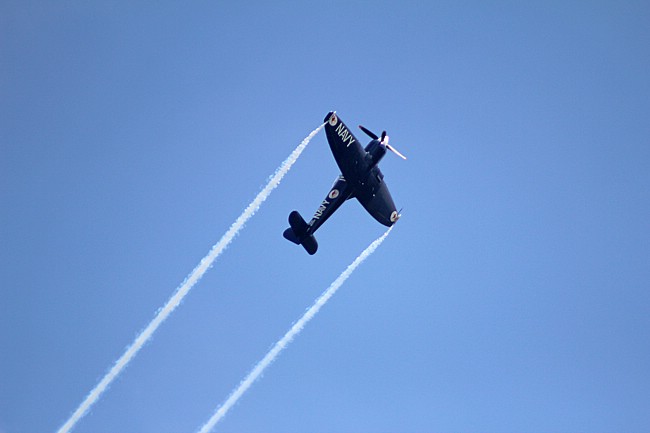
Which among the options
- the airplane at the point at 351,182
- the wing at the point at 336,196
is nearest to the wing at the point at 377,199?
the airplane at the point at 351,182

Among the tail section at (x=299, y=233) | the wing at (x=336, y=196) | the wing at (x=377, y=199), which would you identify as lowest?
the tail section at (x=299, y=233)

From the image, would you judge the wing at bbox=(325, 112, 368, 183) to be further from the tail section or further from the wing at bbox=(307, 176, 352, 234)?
the tail section

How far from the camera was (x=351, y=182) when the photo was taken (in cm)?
6259

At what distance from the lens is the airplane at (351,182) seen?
6028 centimetres

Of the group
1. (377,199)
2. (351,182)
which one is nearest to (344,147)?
(351,182)

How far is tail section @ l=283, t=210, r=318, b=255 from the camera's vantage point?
211 ft

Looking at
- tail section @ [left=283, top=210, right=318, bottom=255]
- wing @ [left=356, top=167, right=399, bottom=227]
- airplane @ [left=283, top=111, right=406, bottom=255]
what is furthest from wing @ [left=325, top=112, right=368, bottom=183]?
tail section @ [left=283, top=210, right=318, bottom=255]

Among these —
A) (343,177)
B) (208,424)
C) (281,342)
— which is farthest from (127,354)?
(343,177)

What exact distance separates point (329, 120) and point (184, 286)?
1706 centimetres

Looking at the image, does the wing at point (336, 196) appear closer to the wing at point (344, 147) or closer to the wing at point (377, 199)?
the wing at point (377, 199)

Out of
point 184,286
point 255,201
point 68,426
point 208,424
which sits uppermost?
point 255,201

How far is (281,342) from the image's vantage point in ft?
211

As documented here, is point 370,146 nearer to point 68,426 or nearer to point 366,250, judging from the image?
point 366,250

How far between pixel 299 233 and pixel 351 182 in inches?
247
